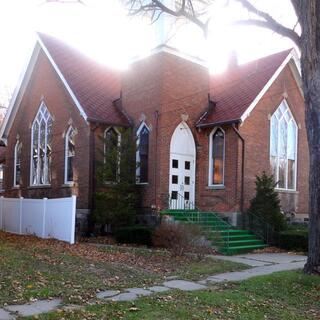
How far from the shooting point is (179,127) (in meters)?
21.2

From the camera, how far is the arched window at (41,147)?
24.5m

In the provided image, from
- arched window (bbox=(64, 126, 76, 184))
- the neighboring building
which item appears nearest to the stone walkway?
the neighboring building

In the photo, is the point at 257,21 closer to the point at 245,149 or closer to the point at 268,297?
the point at 245,149

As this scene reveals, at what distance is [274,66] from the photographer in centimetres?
2277

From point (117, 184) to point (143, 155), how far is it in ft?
7.81

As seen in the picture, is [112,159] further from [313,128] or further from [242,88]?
[313,128]

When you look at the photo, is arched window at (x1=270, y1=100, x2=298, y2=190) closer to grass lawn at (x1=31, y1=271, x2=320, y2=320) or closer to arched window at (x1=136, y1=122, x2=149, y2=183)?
arched window at (x1=136, y1=122, x2=149, y2=183)

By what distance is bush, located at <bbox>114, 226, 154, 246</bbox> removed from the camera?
17578mm

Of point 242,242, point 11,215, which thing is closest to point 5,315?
point 242,242

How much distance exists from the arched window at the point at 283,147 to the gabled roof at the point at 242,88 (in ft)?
5.22

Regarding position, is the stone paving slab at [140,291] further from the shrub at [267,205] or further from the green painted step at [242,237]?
the shrub at [267,205]

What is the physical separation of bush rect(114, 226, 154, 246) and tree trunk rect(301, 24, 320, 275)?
6234 millimetres

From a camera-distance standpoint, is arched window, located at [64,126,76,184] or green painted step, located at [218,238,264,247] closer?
green painted step, located at [218,238,264,247]

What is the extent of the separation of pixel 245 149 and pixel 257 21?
6518mm
